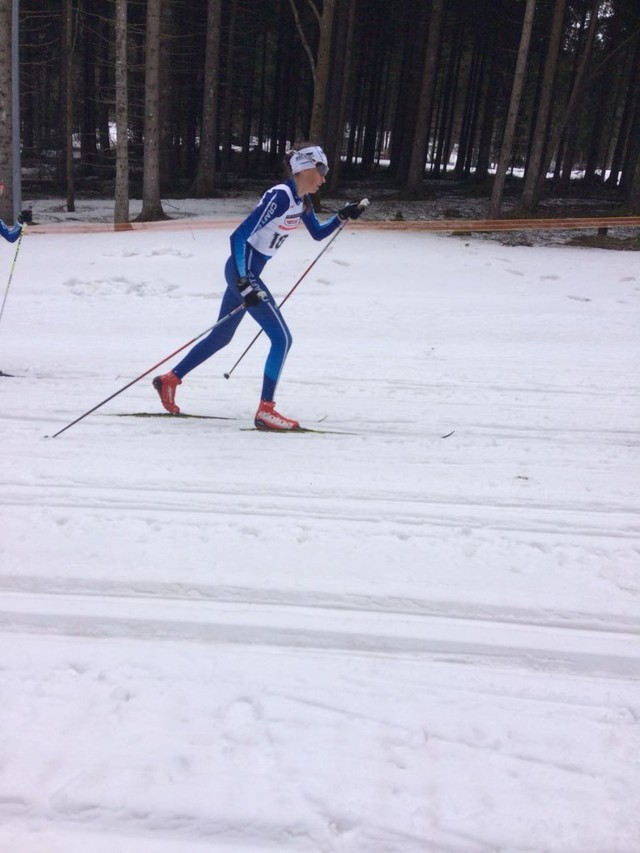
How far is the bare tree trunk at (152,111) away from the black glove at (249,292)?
11995 mm

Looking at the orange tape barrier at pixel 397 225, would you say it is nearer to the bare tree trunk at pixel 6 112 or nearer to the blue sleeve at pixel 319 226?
the bare tree trunk at pixel 6 112

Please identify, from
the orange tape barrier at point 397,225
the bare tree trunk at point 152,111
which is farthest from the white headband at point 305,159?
the bare tree trunk at point 152,111

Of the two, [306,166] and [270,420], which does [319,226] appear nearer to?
[306,166]

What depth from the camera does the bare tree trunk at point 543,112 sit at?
17.2 metres

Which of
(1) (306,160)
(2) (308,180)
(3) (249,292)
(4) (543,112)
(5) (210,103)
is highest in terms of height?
(4) (543,112)

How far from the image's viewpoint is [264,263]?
17.4 ft

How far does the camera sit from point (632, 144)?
2995cm

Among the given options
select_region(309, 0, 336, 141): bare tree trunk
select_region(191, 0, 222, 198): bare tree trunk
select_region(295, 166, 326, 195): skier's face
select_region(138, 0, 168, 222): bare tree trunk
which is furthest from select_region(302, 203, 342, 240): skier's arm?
select_region(191, 0, 222, 198): bare tree trunk

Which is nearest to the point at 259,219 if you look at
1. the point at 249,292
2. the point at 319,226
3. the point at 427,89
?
the point at 249,292

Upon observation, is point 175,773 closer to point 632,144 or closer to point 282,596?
point 282,596

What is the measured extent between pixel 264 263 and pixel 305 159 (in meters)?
0.85

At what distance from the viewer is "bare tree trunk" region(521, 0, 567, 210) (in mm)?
17172

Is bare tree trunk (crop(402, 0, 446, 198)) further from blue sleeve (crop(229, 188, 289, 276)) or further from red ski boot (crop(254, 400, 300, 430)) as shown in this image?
red ski boot (crop(254, 400, 300, 430))

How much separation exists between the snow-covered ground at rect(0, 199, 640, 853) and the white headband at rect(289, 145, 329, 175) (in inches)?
→ 79.7
